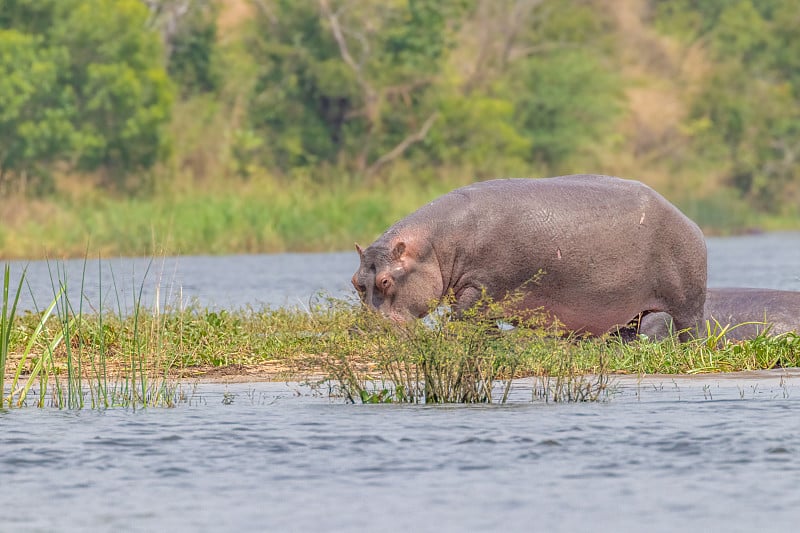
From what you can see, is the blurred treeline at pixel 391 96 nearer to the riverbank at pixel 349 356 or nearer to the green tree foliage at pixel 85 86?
the green tree foliage at pixel 85 86

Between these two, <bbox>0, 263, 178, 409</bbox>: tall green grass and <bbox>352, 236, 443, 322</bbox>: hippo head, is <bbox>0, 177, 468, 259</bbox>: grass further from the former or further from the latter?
<bbox>352, 236, 443, 322</bbox>: hippo head

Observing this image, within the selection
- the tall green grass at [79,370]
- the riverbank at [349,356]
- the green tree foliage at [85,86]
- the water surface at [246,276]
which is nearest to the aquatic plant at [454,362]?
the riverbank at [349,356]

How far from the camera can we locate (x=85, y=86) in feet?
104

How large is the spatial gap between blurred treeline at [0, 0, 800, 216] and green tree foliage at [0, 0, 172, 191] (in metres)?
0.04

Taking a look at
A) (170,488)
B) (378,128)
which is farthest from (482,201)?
(378,128)

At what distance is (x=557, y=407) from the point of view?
810cm

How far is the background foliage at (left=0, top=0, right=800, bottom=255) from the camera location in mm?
31453

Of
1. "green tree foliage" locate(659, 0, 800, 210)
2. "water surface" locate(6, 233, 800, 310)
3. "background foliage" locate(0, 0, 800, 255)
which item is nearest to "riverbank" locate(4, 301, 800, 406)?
"water surface" locate(6, 233, 800, 310)

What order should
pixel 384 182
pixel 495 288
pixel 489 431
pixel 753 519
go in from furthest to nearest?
pixel 384 182
pixel 495 288
pixel 489 431
pixel 753 519

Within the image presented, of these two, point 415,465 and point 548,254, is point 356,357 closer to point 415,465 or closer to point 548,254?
point 548,254

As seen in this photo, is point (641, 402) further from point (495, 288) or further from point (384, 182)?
point (384, 182)

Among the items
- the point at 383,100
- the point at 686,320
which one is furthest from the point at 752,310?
the point at 383,100

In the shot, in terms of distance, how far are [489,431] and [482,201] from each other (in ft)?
9.54

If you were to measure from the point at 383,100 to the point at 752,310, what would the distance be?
83.7 feet
